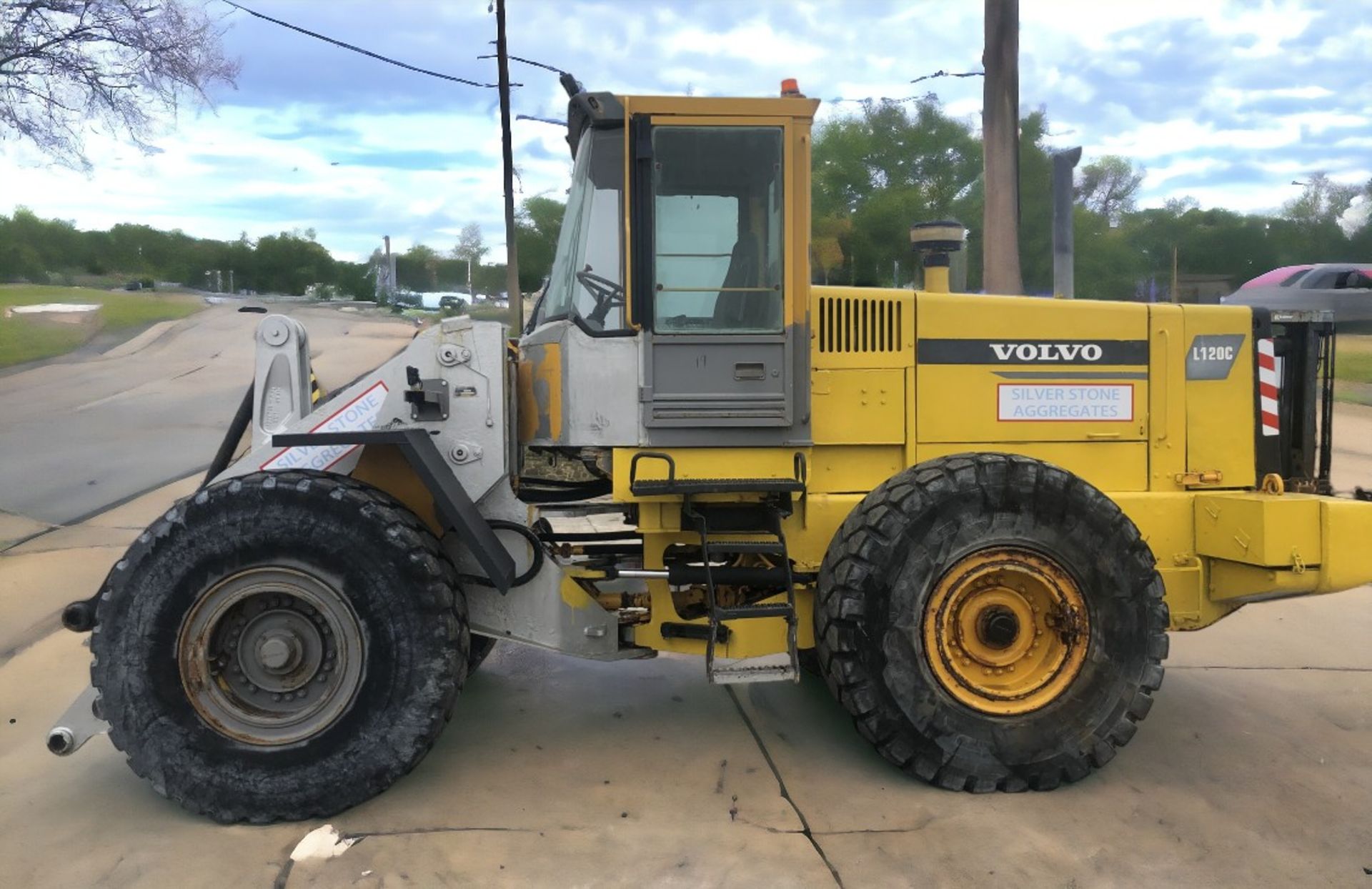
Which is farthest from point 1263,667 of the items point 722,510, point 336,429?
point 336,429

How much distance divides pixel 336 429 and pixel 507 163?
13.6 m

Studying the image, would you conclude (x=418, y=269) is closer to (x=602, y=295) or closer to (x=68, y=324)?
(x=68, y=324)

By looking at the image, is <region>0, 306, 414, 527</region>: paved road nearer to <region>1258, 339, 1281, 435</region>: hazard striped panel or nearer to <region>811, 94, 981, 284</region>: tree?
<region>1258, 339, 1281, 435</region>: hazard striped panel

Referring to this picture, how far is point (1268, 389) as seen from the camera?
473 cm

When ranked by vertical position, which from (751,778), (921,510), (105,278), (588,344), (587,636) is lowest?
(751,778)

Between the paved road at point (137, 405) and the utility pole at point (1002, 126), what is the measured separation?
222 inches

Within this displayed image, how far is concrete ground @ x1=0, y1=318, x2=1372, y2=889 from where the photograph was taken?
11.1ft

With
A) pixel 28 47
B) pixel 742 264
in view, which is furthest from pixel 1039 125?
pixel 742 264

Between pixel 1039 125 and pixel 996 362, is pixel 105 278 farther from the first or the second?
pixel 1039 125

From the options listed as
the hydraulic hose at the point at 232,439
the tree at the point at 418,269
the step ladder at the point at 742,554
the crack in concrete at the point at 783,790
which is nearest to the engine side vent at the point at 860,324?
the step ladder at the point at 742,554

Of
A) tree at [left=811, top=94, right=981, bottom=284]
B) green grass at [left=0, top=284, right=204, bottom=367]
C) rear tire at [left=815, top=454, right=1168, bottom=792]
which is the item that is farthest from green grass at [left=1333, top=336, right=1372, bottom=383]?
green grass at [left=0, top=284, right=204, bottom=367]

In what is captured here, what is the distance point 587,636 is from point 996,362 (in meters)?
2.14

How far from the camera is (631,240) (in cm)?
402

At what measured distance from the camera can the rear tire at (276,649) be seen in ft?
12.0
